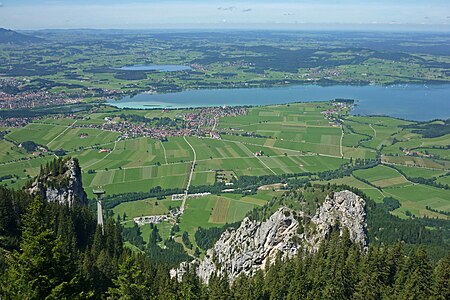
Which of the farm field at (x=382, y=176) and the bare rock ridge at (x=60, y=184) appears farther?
the farm field at (x=382, y=176)

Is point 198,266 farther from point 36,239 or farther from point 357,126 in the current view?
point 357,126

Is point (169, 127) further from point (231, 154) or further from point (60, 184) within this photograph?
point (60, 184)

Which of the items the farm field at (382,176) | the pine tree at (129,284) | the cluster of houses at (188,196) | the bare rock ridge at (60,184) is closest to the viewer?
the pine tree at (129,284)

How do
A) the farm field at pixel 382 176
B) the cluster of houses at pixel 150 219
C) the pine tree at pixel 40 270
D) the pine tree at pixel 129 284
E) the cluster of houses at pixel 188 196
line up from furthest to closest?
the farm field at pixel 382 176, the cluster of houses at pixel 188 196, the cluster of houses at pixel 150 219, the pine tree at pixel 129 284, the pine tree at pixel 40 270

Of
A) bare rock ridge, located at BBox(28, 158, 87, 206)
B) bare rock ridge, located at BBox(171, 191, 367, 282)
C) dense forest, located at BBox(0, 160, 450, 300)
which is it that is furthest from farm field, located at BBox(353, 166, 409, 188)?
bare rock ridge, located at BBox(28, 158, 87, 206)

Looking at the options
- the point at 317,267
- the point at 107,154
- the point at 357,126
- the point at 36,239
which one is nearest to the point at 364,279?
the point at 317,267

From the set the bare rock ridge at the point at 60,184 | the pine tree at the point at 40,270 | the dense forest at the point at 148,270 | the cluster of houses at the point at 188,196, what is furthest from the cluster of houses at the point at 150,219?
the pine tree at the point at 40,270

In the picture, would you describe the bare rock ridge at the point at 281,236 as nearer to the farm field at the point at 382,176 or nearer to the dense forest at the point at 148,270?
the dense forest at the point at 148,270

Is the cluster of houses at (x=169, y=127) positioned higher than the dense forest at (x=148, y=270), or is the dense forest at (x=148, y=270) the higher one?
the dense forest at (x=148, y=270)
